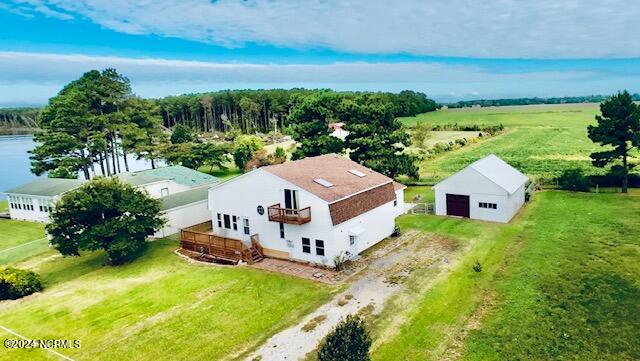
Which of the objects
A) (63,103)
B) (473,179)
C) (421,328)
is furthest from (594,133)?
(63,103)

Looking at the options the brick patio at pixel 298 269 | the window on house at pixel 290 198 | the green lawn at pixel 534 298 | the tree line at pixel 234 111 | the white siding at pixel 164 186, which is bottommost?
the green lawn at pixel 534 298

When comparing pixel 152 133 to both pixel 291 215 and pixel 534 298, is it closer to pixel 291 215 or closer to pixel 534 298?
pixel 291 215

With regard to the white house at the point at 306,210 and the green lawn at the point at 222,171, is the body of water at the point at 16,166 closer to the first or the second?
the green lawn at the point at 222,171

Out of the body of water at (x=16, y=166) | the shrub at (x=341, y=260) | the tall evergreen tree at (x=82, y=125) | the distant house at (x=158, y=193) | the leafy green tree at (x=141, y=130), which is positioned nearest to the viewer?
the shrub at (x=341, y=260)

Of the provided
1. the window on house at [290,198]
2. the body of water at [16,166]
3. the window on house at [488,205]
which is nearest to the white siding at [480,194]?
the window on house at [488,205]

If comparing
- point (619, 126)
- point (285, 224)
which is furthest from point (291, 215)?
point (619, 126)

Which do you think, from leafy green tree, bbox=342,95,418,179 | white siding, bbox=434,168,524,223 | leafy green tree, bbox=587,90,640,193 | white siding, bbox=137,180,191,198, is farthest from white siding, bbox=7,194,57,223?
leafy green tree, bbox=587,90,640,193
